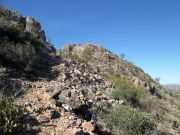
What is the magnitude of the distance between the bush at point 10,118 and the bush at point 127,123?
4.60 m

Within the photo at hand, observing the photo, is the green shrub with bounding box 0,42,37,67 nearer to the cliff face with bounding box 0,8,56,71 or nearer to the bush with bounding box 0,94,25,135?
the cliff face with bounding box 0,8,56,71

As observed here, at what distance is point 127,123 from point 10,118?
18.0 feet

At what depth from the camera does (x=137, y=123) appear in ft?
48.6

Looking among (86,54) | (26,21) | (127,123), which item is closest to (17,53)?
(127,123)

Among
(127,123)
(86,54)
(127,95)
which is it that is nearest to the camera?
(127,123)

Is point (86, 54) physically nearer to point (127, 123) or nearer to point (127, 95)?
point (127, 95)

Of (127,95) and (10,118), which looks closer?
(10,118)

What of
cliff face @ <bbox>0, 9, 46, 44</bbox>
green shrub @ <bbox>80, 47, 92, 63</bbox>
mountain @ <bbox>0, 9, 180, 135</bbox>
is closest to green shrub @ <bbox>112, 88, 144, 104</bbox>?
mountain @ <bbox>0, 9, 180, 135</bbox>

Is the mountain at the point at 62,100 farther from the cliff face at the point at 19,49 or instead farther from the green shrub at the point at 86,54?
the green shrub at the point at 86,54

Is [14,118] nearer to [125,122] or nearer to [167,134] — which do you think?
[125,122]

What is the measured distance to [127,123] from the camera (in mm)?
14602

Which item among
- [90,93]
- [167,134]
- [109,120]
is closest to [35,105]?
[109,120]

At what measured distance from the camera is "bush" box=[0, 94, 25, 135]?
10750 millimetres

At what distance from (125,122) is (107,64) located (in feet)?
61.3
